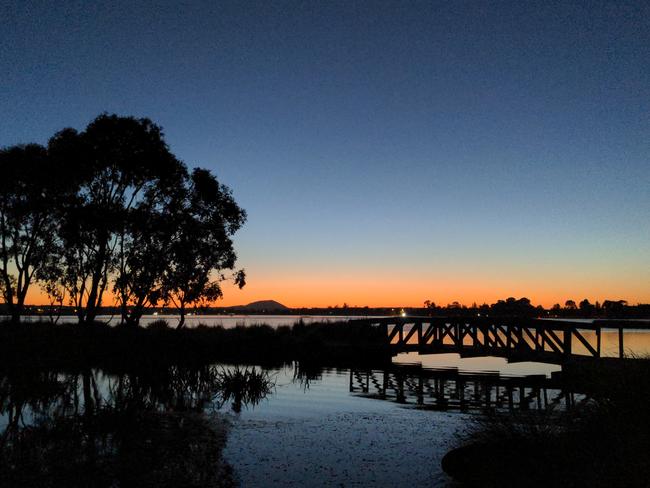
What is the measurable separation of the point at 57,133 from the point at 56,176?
10.7ft

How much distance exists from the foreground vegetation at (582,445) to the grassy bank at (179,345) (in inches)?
772

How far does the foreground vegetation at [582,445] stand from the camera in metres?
6.69

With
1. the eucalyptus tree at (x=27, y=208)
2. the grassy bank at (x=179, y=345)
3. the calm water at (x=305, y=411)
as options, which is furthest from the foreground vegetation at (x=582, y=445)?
the eucalyptus tree at (x=27, y=208)

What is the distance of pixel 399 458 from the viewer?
11430 mm

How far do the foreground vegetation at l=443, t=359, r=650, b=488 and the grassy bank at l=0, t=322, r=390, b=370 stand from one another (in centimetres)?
1960

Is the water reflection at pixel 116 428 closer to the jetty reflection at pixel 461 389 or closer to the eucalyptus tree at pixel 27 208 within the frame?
the jetty reflection at pixel 461 389

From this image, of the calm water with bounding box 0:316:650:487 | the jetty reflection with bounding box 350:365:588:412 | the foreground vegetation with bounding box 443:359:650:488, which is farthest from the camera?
the jetty reflection with bounding box 350:365:588:412

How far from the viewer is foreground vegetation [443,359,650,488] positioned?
6.69 metres

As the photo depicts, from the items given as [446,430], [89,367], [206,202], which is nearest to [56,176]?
[206,202]

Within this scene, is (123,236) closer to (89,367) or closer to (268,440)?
(89,367)

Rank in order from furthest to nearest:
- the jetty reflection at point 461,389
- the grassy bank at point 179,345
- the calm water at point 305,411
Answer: the grassy bank at point 179,345 → the jetty reflection at point 461,389 → the calm water at point 305,411

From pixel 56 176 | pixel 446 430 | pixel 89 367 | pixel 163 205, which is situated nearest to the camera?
pixel 446 430

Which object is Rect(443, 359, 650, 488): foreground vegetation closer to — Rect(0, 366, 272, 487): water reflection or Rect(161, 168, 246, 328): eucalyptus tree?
Rect(0, 366, 272, 487): water reflection

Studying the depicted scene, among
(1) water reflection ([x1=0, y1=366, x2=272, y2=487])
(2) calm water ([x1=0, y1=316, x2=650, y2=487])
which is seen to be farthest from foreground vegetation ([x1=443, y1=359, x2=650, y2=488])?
(1) water reflection ([x1=0, y1=366, x2=272, y2=487])
